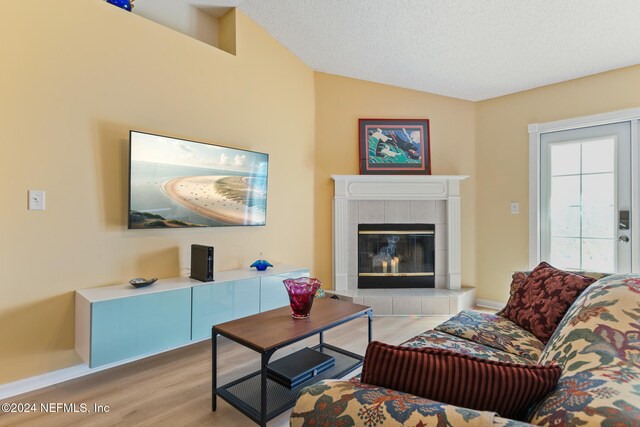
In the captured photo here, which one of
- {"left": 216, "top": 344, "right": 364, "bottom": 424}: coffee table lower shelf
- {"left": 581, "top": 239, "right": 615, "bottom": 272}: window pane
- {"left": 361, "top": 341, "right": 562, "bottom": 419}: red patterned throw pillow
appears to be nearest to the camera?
{"left": 361, "top": 341, "right": 562, "bottom": 419}: red patterned throw pillow

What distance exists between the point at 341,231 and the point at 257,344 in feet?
8.08

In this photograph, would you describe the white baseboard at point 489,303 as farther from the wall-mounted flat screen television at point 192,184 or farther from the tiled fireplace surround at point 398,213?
the wall-mounted flat screen television at point 192,184

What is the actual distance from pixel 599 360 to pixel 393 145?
3379mm

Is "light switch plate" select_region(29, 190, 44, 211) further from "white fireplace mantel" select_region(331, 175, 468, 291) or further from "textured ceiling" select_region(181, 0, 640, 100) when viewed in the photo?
"white fireplace mantel" select_region(331, 175, 468, 291)

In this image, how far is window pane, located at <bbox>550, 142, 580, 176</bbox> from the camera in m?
3.44

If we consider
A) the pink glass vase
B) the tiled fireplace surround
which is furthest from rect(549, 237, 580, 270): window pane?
the pink glass vase

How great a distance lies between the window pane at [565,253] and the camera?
3430mm

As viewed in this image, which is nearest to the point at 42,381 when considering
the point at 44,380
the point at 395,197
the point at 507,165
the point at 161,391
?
the point at 44,380

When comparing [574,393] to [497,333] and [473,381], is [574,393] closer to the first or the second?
[473,381]

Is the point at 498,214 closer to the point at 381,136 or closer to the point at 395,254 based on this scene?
the point at 395,254

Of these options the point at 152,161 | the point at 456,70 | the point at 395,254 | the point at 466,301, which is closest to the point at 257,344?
the point at 152,161

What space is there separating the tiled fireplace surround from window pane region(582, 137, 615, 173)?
1182mm

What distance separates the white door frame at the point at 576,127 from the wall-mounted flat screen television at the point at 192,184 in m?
2.90

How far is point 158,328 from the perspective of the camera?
2.26 meters
